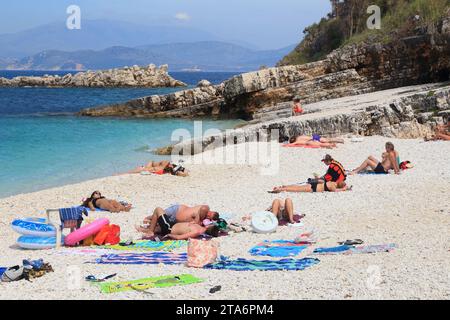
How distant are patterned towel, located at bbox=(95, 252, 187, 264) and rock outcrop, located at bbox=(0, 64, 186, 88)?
226ft

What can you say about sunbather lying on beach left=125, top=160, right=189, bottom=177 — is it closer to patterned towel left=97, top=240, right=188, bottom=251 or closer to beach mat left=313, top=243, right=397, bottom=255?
patterned towel left=97, top=240, right=188, bottom=251

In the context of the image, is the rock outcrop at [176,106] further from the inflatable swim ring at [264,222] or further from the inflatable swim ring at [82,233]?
the inflatable swim ring at [82,233]

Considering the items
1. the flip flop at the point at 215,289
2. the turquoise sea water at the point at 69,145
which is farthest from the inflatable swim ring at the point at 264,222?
the turquoise sea water at the point at 69,145

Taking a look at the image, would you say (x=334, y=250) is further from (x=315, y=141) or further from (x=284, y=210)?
(x=315, y=141)

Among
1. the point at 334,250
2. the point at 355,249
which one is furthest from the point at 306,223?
the point at 355,249

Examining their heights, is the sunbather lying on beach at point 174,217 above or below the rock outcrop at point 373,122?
below

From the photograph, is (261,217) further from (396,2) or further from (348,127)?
(396,2)

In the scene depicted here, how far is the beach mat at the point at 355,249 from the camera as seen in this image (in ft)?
24.3

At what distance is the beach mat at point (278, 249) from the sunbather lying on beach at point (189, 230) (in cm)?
93

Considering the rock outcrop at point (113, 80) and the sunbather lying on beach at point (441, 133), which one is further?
the rock outcrop at point (113, 80)

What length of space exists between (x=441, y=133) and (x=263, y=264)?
40.5 feet

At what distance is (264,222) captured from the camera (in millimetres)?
9211

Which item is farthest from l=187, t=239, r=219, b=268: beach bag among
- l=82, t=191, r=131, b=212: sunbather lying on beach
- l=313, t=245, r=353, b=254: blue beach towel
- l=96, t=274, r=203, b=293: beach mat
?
l=82, t=191, r=131, b=212: sunbather lying on beach

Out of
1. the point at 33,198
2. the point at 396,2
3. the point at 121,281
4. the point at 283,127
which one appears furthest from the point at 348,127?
the point at 396,2
